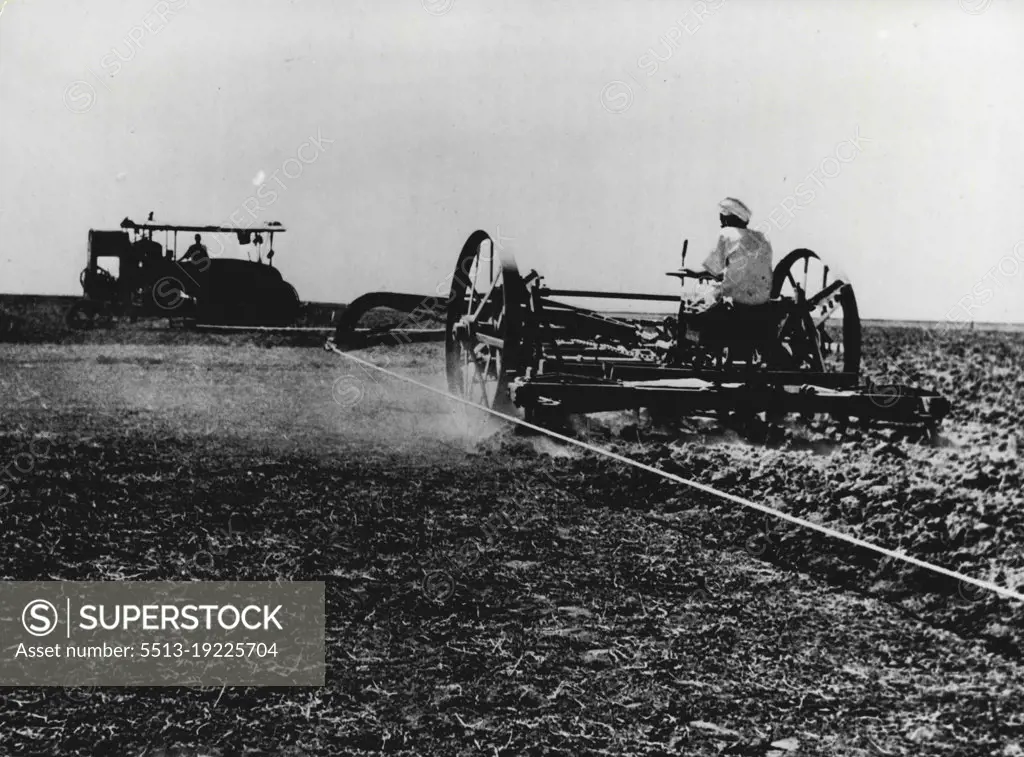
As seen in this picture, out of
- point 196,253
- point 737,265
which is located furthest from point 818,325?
point 196,253

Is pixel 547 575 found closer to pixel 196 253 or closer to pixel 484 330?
pixel 484 330

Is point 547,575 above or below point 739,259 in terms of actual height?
below

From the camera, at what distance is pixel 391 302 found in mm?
12062

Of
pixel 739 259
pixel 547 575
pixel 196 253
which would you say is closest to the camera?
pixel 547 575

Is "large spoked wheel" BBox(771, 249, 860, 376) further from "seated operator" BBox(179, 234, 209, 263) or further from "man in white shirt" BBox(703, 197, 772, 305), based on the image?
"seated operator" BBox(179, 234, 209, 263)

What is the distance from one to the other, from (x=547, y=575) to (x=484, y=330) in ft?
18.0

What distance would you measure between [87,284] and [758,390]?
23.0 metres

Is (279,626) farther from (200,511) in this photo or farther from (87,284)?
(87,284)

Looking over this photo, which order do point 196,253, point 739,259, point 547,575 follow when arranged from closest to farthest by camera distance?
point 547,575 < point 739,259 < point 196,253

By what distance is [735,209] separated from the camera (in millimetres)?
8422

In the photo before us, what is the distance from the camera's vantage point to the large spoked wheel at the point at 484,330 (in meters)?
8.59

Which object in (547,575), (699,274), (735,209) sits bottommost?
(547,575)

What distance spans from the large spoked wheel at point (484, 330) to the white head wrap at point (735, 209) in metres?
1.83

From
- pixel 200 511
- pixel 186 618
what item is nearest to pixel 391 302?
pixel 200 511
